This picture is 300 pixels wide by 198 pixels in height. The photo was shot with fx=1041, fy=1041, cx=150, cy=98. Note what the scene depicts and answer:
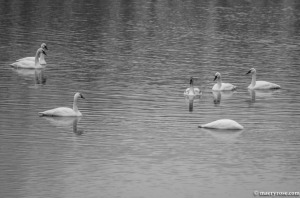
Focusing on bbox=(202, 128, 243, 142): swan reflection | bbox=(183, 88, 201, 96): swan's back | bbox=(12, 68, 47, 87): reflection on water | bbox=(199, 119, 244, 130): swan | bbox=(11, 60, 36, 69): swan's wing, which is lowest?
bbox=(202, 128, 243, 142): swan reflection

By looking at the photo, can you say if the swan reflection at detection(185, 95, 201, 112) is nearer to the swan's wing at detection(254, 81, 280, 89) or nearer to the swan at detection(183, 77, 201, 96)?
the swan at detection(183, 77, 201, 96)

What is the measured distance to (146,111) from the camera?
39.8 m

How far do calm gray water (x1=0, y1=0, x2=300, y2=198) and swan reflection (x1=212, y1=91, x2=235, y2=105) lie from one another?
0.27 ft

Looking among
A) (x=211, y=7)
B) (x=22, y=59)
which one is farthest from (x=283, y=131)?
(x=211, y=7)

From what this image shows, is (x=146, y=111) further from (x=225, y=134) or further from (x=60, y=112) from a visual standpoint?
(x=225, y=134)

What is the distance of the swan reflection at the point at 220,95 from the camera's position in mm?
43656

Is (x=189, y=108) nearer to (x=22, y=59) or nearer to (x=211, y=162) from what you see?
(x=211, y=162)

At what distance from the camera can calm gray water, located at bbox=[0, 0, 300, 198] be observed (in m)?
29.8

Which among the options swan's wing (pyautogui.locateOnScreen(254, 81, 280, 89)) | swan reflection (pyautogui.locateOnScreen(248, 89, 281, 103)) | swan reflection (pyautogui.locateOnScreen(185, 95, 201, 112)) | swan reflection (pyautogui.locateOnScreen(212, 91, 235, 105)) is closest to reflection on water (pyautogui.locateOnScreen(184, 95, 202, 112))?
swan reflection (pyautogui.locateOnScreen(185, 95, 201, 112))

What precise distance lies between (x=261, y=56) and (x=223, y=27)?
1685 cm

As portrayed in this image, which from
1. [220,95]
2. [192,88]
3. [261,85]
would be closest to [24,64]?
[192,88]

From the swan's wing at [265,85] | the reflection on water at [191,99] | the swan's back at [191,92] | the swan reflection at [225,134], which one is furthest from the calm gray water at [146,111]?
the swan's wing at [265,85]

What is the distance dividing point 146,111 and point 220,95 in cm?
609

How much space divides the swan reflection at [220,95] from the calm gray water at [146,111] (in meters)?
0.08
